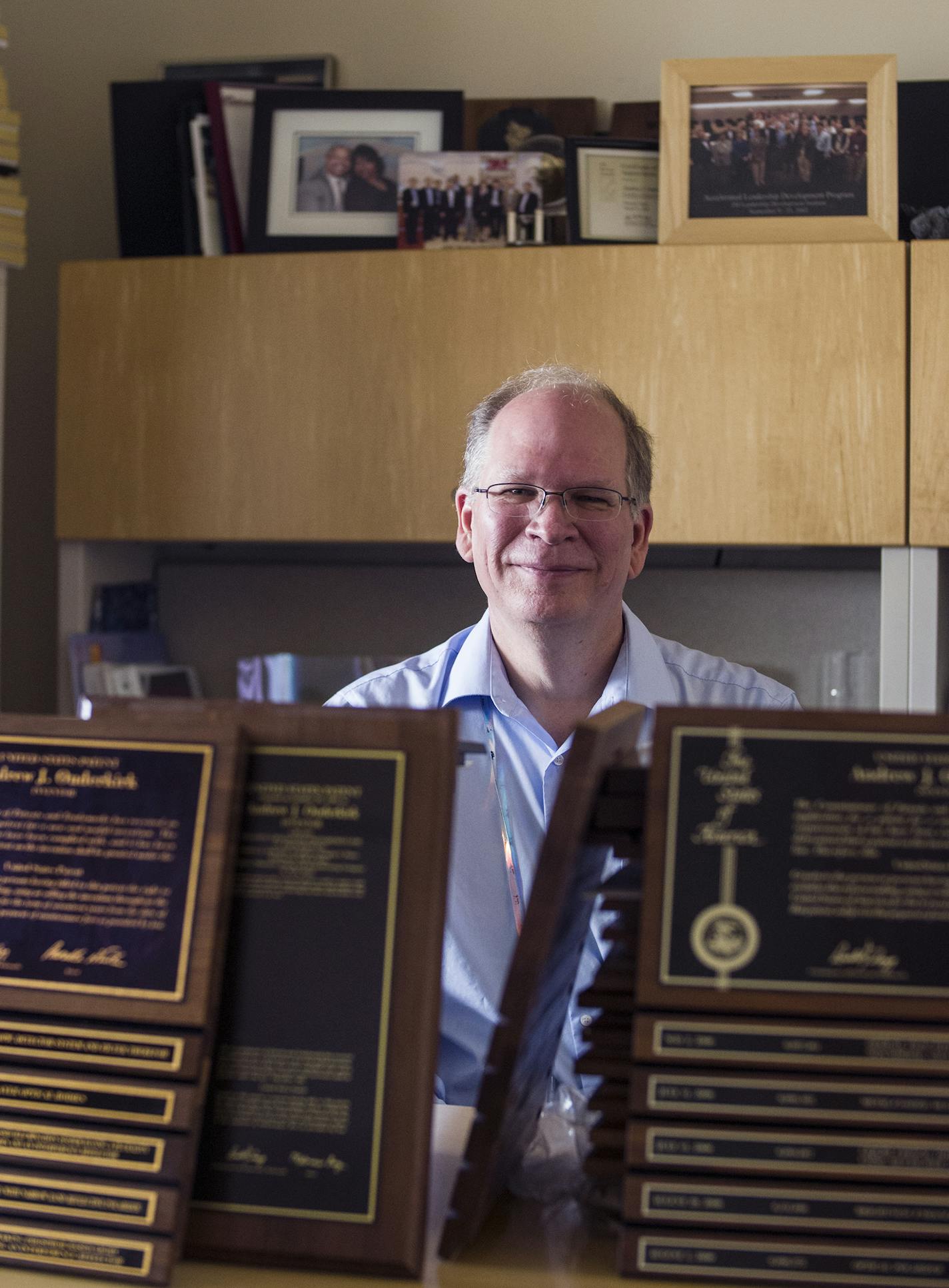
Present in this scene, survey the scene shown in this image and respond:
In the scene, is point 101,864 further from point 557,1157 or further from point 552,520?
point 552,520

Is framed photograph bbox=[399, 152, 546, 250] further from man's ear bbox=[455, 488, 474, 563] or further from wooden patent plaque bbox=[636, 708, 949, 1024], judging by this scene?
wooden patent plaque bbox=[636, 708, 949, 1024]

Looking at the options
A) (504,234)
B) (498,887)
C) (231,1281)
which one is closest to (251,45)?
(504,234)

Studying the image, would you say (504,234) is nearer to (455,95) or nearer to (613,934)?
(455,95)

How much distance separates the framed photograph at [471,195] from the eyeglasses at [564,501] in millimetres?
930

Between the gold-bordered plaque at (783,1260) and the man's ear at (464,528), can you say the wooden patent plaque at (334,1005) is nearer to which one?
the gold-bordered plaque at (783,1260)

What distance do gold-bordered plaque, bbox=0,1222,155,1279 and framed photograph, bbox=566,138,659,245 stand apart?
2.09 m

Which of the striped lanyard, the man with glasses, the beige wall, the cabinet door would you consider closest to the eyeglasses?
the man with glasses

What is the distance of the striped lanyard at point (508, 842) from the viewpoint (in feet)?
4.42

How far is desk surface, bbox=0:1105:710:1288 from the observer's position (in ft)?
2.18

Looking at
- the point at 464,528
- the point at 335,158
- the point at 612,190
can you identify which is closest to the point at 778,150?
the point at 612,190

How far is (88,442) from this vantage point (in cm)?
262

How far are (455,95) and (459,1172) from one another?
2.28m

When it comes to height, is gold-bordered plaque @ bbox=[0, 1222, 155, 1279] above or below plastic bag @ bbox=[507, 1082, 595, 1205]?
below

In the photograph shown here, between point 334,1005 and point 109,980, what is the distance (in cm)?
12
